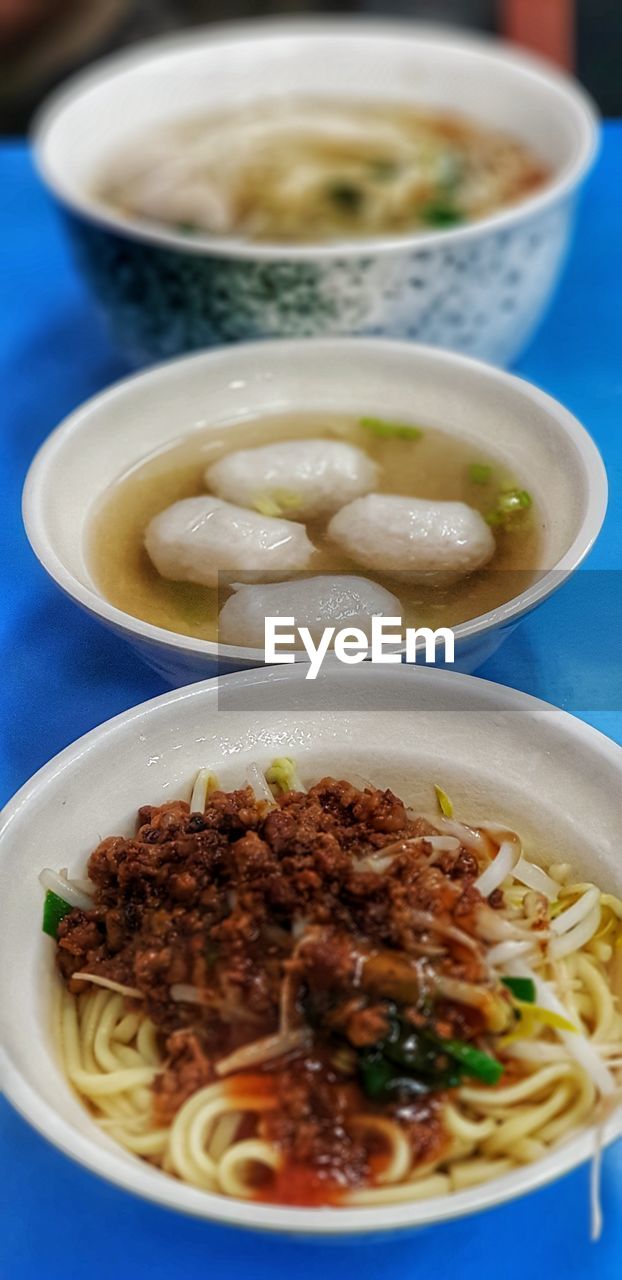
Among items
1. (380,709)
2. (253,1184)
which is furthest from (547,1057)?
(380,709)

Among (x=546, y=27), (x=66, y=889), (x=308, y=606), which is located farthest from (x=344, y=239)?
(x=546, y=27)

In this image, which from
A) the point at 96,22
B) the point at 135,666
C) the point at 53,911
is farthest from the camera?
the point at 96,22

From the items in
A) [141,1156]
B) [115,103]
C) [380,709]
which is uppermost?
[115,103]

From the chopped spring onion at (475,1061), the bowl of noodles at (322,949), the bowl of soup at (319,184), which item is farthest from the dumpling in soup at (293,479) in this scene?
the chopped spring onion at (475,1061)

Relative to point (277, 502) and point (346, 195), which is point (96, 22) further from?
point (277, 502)

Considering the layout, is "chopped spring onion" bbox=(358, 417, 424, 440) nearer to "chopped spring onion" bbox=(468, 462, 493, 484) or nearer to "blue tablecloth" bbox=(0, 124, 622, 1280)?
"chopped spring onion" bbox=(468, 462, 493, 484)

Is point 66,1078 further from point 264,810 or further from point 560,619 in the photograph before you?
point 560,619

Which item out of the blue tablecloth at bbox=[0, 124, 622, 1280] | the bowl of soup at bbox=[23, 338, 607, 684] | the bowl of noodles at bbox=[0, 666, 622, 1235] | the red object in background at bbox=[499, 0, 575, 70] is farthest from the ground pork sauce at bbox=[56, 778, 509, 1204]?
the red object in background at bbox=[499, 0, 575, 70]
